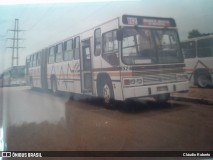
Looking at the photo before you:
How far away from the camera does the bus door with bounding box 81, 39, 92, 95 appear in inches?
130

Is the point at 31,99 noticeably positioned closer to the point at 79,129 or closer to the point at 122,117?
the point at 79,129

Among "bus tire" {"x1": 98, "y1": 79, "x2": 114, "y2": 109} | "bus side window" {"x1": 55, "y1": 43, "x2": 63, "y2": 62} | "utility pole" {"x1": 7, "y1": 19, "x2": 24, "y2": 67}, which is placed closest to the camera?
"utility pole" {"x1": 7, "y1": 19, "x2": 24, "y2": 67}

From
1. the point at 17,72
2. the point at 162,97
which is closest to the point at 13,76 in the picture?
the point at 17,72

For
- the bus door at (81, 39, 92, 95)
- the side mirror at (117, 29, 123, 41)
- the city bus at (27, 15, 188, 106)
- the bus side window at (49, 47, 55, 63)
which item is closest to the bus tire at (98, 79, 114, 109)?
the city bus at (27, 15, 188, 106)

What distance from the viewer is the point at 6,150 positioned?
120 inches

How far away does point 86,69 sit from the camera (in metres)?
3.30

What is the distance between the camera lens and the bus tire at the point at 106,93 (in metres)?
3.22

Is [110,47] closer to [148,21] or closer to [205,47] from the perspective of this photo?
[148,21]

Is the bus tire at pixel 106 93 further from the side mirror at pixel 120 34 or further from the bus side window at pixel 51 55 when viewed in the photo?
the bus side window at pixel 51 55

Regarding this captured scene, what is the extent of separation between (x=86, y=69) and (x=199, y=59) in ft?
3.62

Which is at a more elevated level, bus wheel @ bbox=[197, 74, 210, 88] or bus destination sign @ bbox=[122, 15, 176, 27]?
bus destination sign @ bbox=[122, 15, 176, 27]

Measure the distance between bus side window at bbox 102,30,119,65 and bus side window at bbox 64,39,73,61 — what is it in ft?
1.12

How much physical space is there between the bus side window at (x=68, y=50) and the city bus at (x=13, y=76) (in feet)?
1.48

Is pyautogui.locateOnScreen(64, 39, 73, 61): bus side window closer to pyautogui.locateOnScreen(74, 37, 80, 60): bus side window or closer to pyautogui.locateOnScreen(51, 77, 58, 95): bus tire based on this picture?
pyautogui.locateOnScreen(74, 37, 80, 60): bus side window
